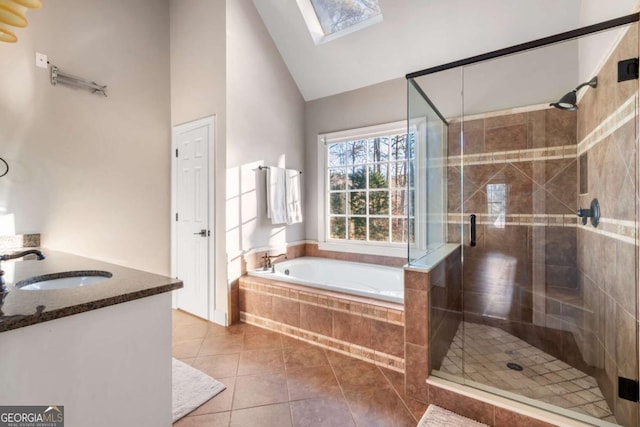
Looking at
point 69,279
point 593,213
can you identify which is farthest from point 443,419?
point 69,279

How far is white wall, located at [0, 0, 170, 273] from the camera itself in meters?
2.39

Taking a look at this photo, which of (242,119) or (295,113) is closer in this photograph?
(242,119)

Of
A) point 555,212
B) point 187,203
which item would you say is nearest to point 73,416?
point 187,203

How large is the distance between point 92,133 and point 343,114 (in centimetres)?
265

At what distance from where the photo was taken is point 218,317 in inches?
115

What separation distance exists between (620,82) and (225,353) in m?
3.04

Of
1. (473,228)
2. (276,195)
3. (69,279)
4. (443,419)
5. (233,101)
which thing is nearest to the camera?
(69,279)

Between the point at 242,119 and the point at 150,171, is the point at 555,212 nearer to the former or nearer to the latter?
the point at 242,119

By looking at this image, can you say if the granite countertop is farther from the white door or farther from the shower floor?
the shower floor

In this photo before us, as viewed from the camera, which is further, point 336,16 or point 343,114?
point 343,114

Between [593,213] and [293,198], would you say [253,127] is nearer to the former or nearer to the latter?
[293,198]

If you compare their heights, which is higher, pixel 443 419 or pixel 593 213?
pixel 593 213

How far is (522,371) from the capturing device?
194cm

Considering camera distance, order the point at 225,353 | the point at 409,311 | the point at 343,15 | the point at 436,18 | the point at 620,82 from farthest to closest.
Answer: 1. the point at 343,15
2. the point at 436,18
3. the point at 225,353
4. the point at 409,311
5. the point at 620,82
